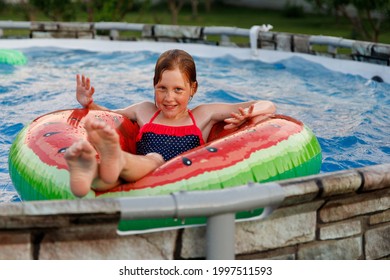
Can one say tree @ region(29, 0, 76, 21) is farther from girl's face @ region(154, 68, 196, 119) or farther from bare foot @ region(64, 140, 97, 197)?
bare foot @ region(64, 140, 97, 197)

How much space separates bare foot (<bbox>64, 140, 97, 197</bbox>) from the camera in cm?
278

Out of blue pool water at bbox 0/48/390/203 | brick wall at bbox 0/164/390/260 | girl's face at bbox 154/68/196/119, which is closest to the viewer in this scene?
brick wall at bbox 0/164/390/260

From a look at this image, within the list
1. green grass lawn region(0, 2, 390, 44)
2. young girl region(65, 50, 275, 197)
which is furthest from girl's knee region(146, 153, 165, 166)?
green grass lawn region(0, 2, 390, 44)

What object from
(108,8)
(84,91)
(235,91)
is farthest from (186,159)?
(108,8)

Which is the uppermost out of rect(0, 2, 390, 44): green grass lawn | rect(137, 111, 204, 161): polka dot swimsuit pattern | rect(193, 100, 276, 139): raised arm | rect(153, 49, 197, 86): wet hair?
rect(153, 49, 197, 86): wet hair

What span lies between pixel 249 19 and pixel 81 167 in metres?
14.8

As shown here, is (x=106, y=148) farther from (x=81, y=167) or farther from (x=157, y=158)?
(x=157, y=158)

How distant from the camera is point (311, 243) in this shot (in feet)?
9.90

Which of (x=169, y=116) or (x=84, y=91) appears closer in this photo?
(x=169, y=116)

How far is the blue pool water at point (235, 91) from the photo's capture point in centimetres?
588

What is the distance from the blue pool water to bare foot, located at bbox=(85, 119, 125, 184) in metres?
1.76

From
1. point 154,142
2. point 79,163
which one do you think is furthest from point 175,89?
point 79,163

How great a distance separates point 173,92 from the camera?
3811 mm

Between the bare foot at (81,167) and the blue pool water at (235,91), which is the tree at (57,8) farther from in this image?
the bare foot at (81,167)
